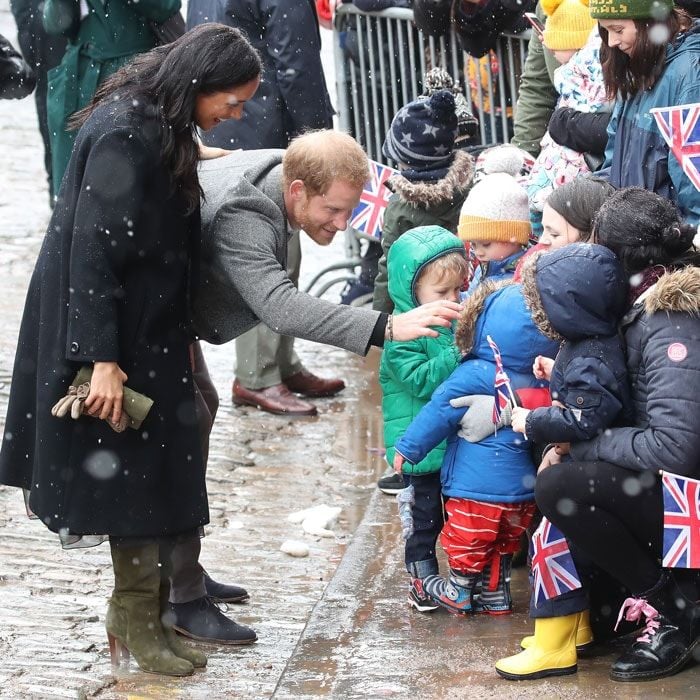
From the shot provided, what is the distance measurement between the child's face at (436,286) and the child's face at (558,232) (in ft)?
1.18

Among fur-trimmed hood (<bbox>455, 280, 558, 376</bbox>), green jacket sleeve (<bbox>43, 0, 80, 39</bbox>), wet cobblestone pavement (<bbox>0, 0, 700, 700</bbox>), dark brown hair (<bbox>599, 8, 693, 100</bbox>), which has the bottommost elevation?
wet cobblestone pavement (<bbox>0, 0, 700, 700</bbox>)

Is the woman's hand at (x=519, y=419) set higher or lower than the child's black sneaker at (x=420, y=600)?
higher

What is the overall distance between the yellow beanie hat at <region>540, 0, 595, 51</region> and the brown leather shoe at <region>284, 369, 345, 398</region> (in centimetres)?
261

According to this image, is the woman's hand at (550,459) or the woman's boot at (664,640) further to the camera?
the woman's hand at (550,459)

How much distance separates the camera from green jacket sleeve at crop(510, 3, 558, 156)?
6.46 m

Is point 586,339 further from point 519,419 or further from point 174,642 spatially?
point 174,642

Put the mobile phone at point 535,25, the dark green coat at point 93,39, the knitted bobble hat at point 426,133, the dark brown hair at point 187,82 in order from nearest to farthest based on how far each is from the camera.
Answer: the dark brown hair at point 187,82
the knitted bobble hat at point 426,133
the mobile phone at point 535,25
the dark green coat at point 93,39

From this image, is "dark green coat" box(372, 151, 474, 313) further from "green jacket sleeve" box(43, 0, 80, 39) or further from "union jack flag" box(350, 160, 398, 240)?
"green jacket sleeve" box(43, 0, 80, 39)

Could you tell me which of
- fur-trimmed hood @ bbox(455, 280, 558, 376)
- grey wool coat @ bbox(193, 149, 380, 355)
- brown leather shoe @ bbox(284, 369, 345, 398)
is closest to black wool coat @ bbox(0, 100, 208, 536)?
grey wool coat @ bbox(193, 149, 380, 355)

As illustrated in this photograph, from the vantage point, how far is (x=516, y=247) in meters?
5.25

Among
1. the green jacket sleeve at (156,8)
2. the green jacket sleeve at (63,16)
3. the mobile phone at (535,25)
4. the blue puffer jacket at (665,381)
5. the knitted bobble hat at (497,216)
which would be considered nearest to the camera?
the blue puffer jacket at (665,381)

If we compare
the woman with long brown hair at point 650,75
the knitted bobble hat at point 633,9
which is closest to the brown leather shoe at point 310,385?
the woman with long brown hair at point 650,75

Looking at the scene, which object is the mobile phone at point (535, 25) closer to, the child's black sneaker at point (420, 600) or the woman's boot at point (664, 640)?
the child's black sneaker at point (420, 600)

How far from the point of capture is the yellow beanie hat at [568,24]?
5871mm
